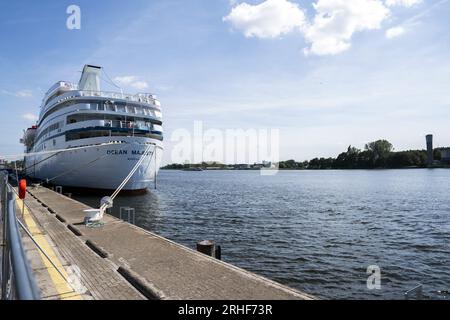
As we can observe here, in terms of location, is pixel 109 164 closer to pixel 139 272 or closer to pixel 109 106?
pixel 109 106

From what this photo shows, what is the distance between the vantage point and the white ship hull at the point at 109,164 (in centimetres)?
2994

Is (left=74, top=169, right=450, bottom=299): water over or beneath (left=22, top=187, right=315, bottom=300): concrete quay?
beneath

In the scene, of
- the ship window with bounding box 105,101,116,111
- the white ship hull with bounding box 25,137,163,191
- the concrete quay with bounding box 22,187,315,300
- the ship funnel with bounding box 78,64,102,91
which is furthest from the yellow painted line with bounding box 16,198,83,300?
the ship funnel with bounding box 78,64,102,91

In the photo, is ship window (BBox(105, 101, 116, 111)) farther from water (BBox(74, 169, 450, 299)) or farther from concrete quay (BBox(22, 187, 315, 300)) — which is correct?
concrete quay (BBox(22, 187, 315, 300))

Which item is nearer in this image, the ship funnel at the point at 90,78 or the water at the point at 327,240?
the water at the point at 327,240

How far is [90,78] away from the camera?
1642 inches

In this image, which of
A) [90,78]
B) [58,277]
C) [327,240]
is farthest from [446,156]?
[58,277]

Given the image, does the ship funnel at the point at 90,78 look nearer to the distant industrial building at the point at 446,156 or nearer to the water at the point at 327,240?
the water at the point at 327,240

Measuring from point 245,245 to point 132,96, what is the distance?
24.1m

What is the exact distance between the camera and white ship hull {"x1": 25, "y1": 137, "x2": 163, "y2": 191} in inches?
1179

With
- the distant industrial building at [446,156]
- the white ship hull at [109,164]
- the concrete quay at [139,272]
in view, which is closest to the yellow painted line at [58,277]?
the concrete quay at [139,272]

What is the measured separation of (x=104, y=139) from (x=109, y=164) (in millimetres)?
2164
